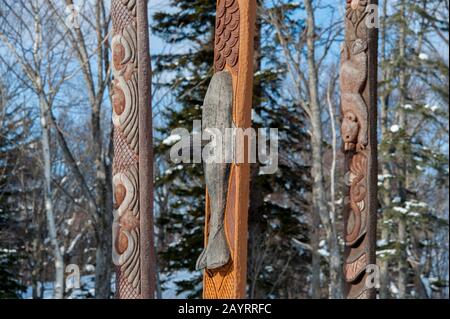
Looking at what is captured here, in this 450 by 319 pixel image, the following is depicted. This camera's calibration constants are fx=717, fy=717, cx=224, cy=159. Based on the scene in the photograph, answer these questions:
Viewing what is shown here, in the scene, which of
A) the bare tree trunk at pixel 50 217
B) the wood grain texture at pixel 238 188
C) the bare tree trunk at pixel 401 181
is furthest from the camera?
the bare tree trunk at pixel 401 181

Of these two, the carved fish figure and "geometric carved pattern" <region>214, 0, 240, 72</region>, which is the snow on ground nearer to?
the carved fish figure

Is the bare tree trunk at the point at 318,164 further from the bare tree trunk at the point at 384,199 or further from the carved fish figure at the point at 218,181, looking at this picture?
the carved fish figure at the point at 218,181

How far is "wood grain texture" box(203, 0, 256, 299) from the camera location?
5.85 meters

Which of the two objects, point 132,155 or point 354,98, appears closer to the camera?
point 132,155

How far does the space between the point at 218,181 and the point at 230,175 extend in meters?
0.13

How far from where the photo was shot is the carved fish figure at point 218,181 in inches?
235

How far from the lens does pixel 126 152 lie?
672 centimetres

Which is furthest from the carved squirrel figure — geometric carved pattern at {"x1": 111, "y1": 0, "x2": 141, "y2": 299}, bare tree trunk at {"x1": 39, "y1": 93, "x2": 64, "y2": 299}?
bare tree trunk at {"x1": 39, "y1": 93, "x2": 64, "y2": 299}

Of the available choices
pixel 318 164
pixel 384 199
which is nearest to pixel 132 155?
pixel 318 164

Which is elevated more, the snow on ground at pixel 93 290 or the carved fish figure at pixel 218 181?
the carved fish figure at pixel 218 181

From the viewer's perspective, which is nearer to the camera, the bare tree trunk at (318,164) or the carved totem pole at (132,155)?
the carved totem pole at (132,155)

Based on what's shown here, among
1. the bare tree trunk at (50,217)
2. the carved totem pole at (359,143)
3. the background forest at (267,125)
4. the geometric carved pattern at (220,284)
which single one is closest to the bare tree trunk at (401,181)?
the background forest at (267,125)

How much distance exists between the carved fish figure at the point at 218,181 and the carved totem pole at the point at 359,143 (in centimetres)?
154

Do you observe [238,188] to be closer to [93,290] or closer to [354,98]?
[354,98]
